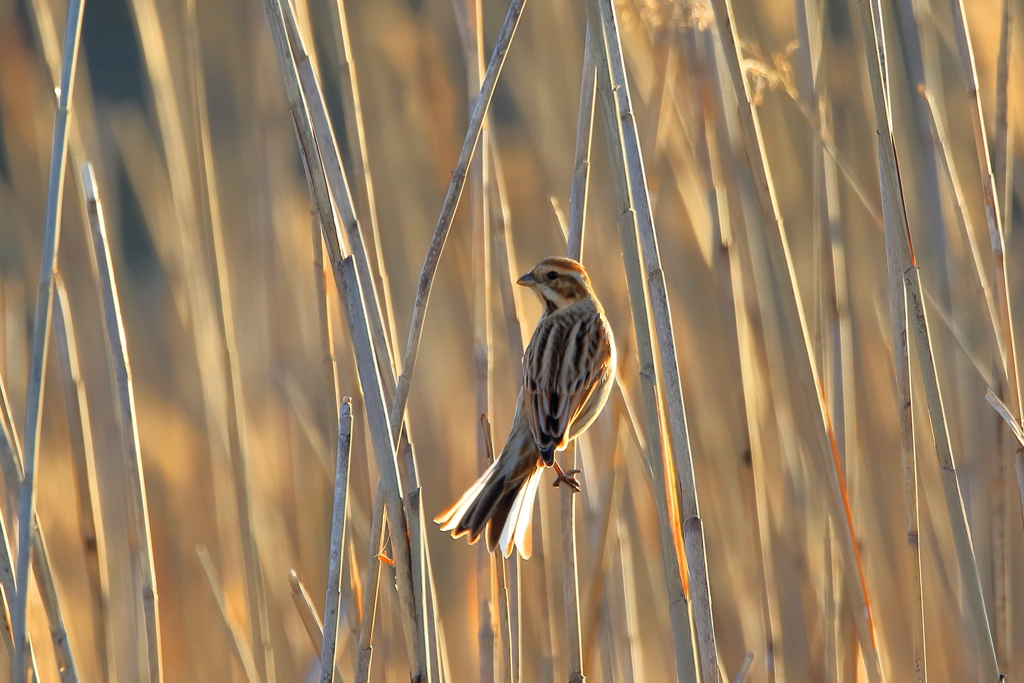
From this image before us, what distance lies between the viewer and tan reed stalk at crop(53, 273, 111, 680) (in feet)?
6.89

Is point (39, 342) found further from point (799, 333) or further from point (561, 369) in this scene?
point (799, 333)

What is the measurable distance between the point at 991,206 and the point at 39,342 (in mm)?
1804

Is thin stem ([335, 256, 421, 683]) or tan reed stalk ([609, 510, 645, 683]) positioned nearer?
thin stem ([335, 256, 421, 683])

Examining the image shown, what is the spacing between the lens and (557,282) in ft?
7.97

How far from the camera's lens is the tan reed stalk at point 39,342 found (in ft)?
5.42

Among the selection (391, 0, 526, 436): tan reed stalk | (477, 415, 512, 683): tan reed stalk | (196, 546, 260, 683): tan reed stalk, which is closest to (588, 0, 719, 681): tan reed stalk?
(391, 0, 526, 436): tan reed stalk

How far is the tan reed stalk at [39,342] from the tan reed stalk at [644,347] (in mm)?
870

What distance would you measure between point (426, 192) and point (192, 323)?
0.97 m

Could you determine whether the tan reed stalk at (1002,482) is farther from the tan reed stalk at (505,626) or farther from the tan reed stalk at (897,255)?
the tan reed stalk at (505,626)

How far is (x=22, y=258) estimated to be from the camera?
3012mm

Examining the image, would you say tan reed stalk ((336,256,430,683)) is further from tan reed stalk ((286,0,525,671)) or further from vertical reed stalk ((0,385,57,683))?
vertical reed stalk ((0,385,57,683))

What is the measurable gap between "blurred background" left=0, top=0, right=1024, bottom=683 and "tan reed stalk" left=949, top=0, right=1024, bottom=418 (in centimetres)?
6

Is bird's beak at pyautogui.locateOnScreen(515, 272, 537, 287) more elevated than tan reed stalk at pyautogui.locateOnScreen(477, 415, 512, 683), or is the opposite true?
bird's beak at pyautogui.locateOnScreen(515, 272, 537, 287)

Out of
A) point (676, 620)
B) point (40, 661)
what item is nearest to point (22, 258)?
point (40, 661)
